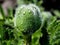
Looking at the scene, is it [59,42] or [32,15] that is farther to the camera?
[59,42]

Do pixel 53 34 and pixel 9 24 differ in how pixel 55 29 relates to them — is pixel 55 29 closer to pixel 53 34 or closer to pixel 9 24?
pixel 53 34

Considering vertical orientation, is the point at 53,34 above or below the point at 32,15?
below

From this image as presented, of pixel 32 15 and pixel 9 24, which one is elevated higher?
pixel 32 15

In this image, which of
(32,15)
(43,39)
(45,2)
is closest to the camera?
(32,15)

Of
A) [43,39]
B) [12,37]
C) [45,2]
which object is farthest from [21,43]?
[45,2]

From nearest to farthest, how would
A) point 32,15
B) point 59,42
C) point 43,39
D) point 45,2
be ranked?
point 32,15
point 59,42
point 43,39
point 45,2

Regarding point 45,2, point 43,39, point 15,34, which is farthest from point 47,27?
point 45,2

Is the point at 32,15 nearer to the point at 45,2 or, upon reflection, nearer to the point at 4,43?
the point at 4,43

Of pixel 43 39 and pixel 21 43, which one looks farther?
pixel 43 39

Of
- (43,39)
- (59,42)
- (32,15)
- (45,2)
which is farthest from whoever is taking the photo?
(45,2)
